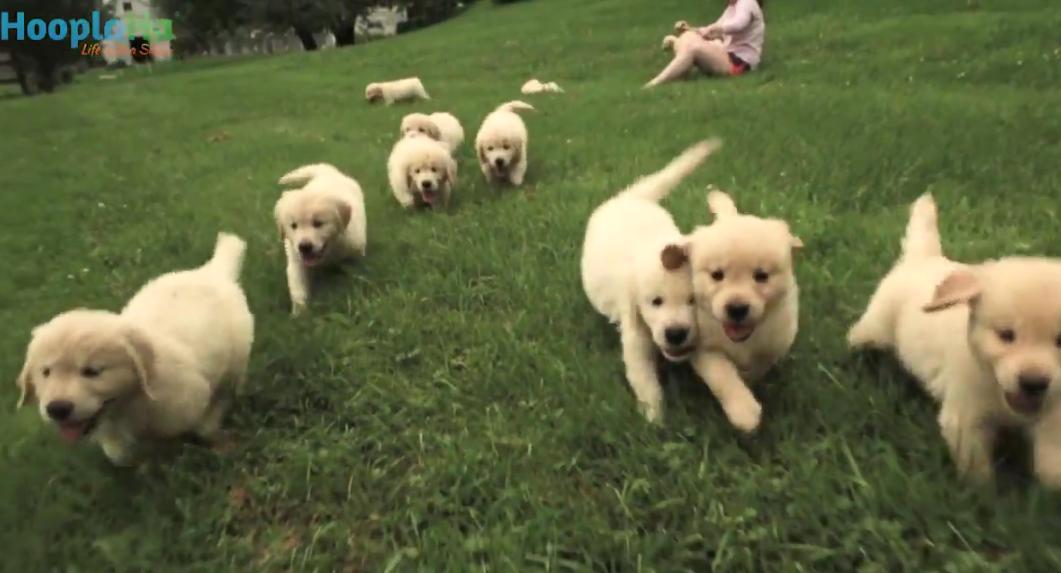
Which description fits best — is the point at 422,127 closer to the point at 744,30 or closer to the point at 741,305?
the point at 744,30

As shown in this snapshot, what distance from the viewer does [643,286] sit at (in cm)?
309

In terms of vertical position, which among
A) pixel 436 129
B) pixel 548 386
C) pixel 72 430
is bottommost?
pixel 548 386

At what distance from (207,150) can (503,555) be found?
8.97 meters

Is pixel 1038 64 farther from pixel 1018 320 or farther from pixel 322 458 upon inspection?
pixel 322 458

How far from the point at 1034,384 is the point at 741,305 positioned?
2.79ft

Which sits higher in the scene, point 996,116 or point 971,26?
point 971,26

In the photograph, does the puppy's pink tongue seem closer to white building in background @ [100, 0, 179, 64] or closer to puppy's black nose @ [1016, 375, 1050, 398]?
puppy's black nose @ [1016, 375, 1050, 398]

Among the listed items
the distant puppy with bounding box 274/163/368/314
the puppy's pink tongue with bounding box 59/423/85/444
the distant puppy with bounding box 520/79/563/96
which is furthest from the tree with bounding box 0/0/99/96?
the puppy's pink tongue with bounding box 59/423/85/444

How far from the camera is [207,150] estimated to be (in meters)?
10.2

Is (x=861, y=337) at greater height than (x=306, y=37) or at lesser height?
lesser

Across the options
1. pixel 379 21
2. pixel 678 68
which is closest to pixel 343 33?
pixel 379 21

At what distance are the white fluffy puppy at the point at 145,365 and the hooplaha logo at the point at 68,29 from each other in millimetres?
39359

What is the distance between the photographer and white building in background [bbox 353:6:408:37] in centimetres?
4731

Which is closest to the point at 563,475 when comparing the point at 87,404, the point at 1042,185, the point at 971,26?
the point at 87,404
